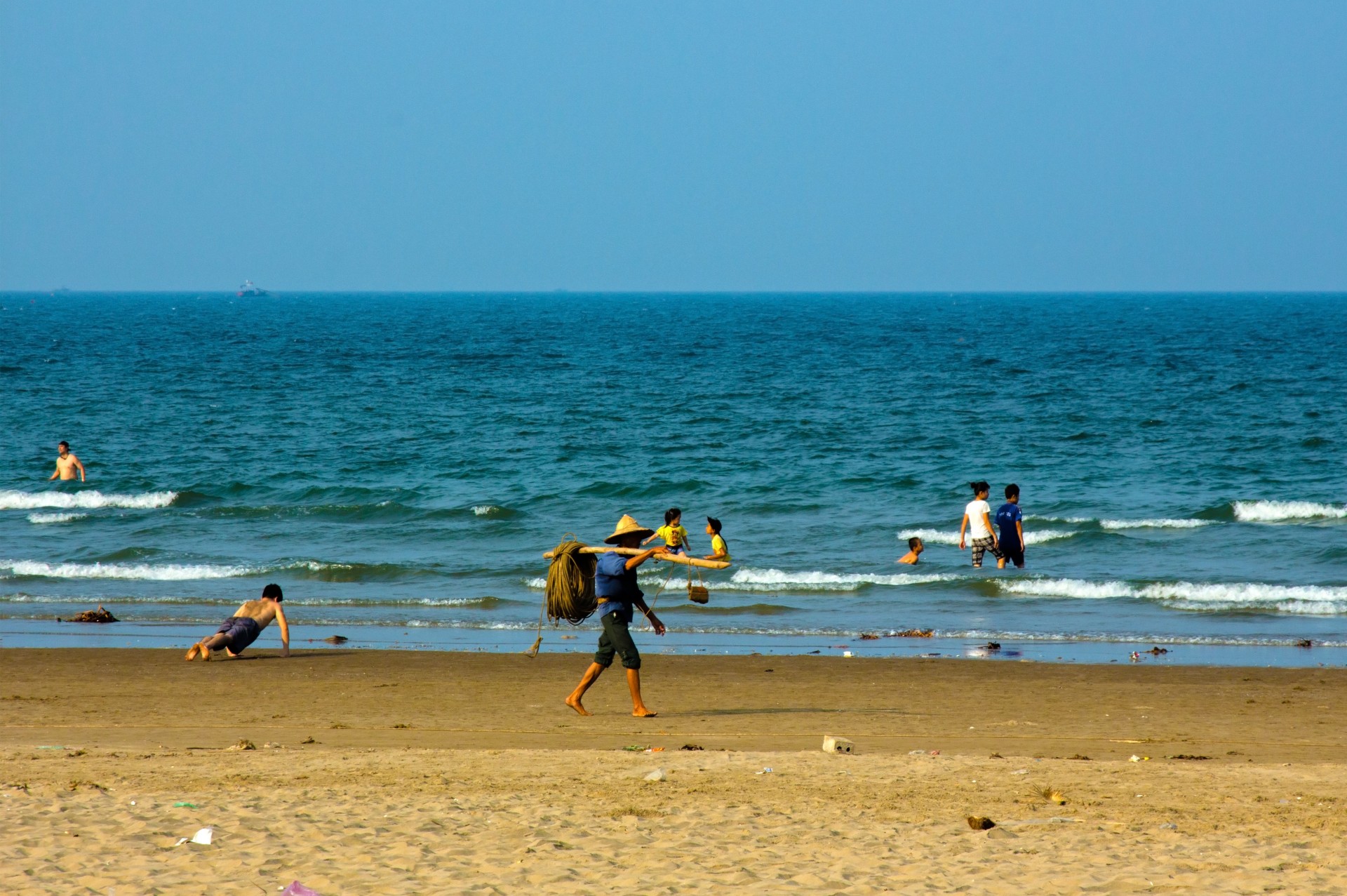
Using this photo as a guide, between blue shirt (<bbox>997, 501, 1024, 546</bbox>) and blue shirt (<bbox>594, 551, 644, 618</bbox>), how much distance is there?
8.28m

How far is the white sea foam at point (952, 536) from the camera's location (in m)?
21.2

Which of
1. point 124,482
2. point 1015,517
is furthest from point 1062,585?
point 124,482

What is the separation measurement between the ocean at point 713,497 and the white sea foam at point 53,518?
0.21ft

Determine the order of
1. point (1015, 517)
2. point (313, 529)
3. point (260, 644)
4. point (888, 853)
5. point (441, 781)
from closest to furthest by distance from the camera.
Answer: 1. point (888, 853)
2. point (441, 781)
3. point (260, 644)
4. point (1015, 517)
5. point (313, 529)

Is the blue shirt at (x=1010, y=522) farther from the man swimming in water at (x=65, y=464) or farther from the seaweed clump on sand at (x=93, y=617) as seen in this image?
the man swimming in water at (x=65, y=464)

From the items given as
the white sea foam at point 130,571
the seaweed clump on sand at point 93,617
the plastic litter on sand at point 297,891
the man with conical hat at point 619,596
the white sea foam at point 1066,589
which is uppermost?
the man with conical hat at point 619,596

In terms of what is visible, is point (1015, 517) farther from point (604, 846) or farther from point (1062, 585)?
point (604, 846)

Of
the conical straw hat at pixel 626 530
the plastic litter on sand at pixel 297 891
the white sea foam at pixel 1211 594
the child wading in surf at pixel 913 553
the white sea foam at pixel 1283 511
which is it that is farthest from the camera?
the white sea foam at pixel 1283 511

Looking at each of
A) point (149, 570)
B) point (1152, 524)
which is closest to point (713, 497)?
point (1152, 524)

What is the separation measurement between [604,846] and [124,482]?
23.9 m

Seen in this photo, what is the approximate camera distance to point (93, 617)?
15.9m

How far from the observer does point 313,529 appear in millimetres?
23078

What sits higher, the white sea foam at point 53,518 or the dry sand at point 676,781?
the dry sand at point 676,781

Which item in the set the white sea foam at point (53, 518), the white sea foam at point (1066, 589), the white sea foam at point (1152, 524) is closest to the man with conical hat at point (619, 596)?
the white sea foam at point (1066, 589)
